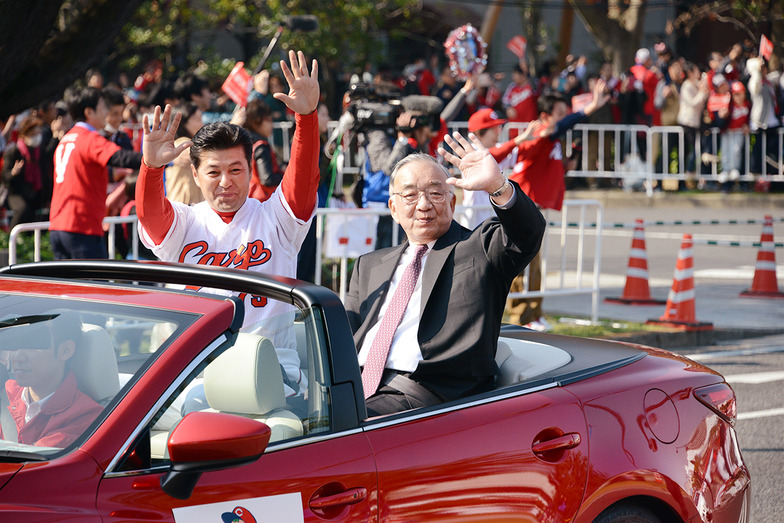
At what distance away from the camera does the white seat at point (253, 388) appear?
307 centimetres

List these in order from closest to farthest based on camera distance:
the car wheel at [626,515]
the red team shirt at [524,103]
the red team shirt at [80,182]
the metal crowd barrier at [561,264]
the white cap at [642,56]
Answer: the car wheel at [626,515]
the red team shirt at [80,182]
the metal crowd barrier at [561,264]
the red team shirt at [524,103]
the white cap at [642,56]

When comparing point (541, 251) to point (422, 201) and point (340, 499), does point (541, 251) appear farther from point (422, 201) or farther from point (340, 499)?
point (340, 499)

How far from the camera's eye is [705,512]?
385 cm

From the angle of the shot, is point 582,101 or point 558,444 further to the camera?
point 582,101

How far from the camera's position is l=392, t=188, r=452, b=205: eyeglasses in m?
4.32

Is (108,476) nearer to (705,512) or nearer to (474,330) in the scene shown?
(474,330)

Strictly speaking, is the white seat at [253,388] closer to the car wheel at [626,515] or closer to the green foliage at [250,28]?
the car wheel at [626,515]

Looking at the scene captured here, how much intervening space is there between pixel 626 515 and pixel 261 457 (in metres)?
1.34

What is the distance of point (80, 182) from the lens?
306 inches

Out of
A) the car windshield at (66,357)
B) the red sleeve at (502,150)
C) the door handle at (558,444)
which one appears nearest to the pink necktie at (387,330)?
the door handle at (558,444)

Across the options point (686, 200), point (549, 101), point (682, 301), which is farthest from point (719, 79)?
point (549, 101)

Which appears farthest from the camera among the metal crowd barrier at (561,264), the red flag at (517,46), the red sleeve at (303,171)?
the red flag at (517,46)

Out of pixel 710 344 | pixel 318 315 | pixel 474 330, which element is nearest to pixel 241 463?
pixel 318 315

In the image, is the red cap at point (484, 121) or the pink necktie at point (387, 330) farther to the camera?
the red cap at point (484, 121)
